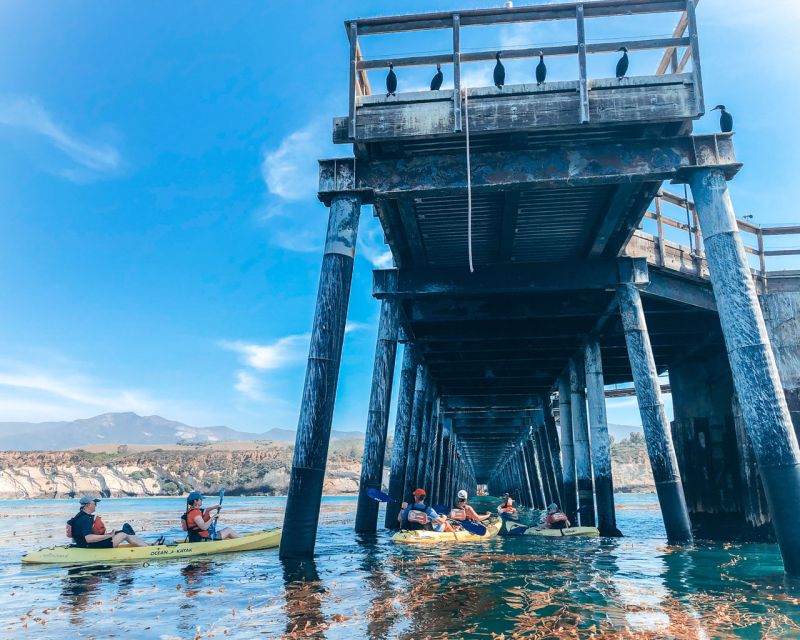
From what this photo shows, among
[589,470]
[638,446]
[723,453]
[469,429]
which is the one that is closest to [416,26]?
[723,453]

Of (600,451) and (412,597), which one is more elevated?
(600,451)

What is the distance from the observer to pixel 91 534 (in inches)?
491

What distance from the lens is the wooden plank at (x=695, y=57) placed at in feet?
36.0

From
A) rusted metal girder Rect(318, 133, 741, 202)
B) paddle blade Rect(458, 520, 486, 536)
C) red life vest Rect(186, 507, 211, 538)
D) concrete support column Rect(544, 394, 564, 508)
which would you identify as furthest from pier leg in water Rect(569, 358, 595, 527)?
red life vest Rect(186, 507, 211, 538)

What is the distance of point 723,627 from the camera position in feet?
19.2

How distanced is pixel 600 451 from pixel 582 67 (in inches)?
486

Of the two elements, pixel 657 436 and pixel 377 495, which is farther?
pixel 377 495

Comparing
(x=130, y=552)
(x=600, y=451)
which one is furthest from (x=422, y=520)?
(x=130, y=552)

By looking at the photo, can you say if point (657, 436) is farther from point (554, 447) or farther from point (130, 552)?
point (554, 447)

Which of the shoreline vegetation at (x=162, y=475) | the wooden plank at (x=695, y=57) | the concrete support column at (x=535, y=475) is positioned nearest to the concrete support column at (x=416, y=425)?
the wooden plank at (x=695, y=57)

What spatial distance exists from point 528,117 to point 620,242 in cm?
611

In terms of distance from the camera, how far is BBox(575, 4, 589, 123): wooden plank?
36.1ft

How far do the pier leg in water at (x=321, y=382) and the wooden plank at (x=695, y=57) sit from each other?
261 inches

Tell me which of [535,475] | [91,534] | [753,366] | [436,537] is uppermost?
[535,475]
